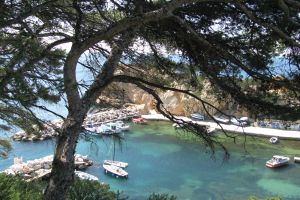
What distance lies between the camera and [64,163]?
13.0ft

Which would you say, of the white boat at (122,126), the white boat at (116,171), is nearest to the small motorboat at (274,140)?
the white boat at (122,126)

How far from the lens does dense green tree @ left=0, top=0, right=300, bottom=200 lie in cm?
393

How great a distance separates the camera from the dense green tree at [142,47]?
393 cm

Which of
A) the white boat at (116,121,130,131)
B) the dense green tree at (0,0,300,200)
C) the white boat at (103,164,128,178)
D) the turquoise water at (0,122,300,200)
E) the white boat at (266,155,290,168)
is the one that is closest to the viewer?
the dense green tree at (0,0,300,200)

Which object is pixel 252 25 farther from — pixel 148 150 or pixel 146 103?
pixel 146 103

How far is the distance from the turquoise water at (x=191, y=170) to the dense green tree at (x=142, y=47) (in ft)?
36.3

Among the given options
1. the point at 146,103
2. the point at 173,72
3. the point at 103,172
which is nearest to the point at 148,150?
the point at 103,172

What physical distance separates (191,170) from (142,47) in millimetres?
17787

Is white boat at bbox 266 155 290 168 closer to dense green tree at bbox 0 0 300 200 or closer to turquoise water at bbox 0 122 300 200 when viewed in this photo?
turquoise water at bbox 0 122 300 200

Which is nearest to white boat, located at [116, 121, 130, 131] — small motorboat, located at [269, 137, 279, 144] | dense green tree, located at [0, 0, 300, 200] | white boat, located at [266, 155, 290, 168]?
small motorboat, located at [269, 137, 279, 144]

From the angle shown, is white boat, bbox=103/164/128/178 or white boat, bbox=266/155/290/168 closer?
white boat, bbox=103/164/128/178

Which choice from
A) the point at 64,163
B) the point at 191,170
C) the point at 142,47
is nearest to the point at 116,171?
the point at 191,170

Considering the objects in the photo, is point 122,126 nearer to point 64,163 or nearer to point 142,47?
point 142,47

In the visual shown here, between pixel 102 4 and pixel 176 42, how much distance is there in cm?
91
